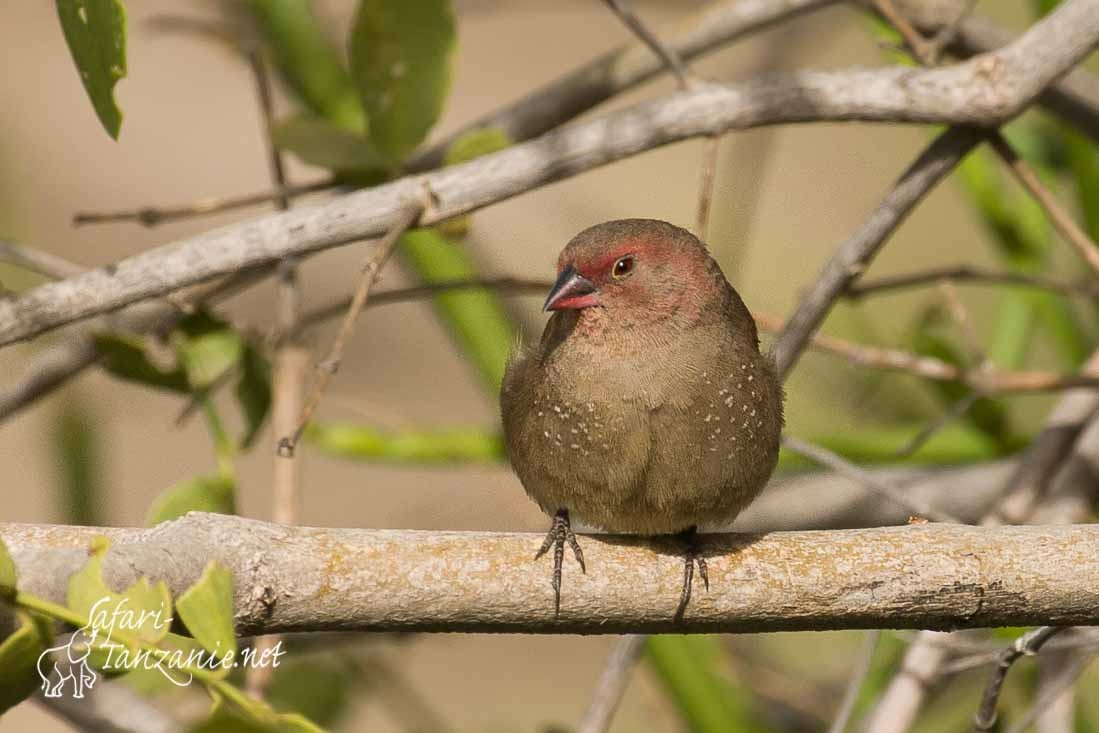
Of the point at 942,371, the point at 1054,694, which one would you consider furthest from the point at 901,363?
the point at 1054,694

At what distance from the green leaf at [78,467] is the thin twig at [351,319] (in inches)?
51.5

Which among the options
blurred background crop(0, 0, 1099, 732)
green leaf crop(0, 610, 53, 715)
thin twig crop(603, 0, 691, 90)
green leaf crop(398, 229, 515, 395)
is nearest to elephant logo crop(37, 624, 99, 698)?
green leaf crop(0, 610, 53, 715)

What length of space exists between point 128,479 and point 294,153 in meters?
4.17

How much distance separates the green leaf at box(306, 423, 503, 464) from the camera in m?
4.21

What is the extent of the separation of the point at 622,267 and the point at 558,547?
923mm

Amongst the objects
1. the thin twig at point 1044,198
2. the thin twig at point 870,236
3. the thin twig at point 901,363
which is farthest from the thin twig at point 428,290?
the thin twig at point 1044,198

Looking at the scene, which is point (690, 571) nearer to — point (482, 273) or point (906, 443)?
point (906, 443)

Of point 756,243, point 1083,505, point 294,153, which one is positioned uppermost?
point 756,243

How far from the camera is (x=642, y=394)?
117 inches

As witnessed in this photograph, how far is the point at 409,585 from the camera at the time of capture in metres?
2.21

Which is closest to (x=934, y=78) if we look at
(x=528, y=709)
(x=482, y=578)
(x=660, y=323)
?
(x=660, y=323)

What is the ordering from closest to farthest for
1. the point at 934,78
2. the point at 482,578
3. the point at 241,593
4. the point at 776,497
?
the point at 241,593
the point at 482,578
the point at 934,78
the point at 776,497

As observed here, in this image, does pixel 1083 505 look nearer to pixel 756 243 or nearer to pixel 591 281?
pixel 591 281

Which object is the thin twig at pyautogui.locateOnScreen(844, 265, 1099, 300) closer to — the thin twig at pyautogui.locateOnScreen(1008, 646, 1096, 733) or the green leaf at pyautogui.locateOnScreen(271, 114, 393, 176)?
the thin twig at pyautogui.locateOnScreen(1008, 646, 1096, 733)
